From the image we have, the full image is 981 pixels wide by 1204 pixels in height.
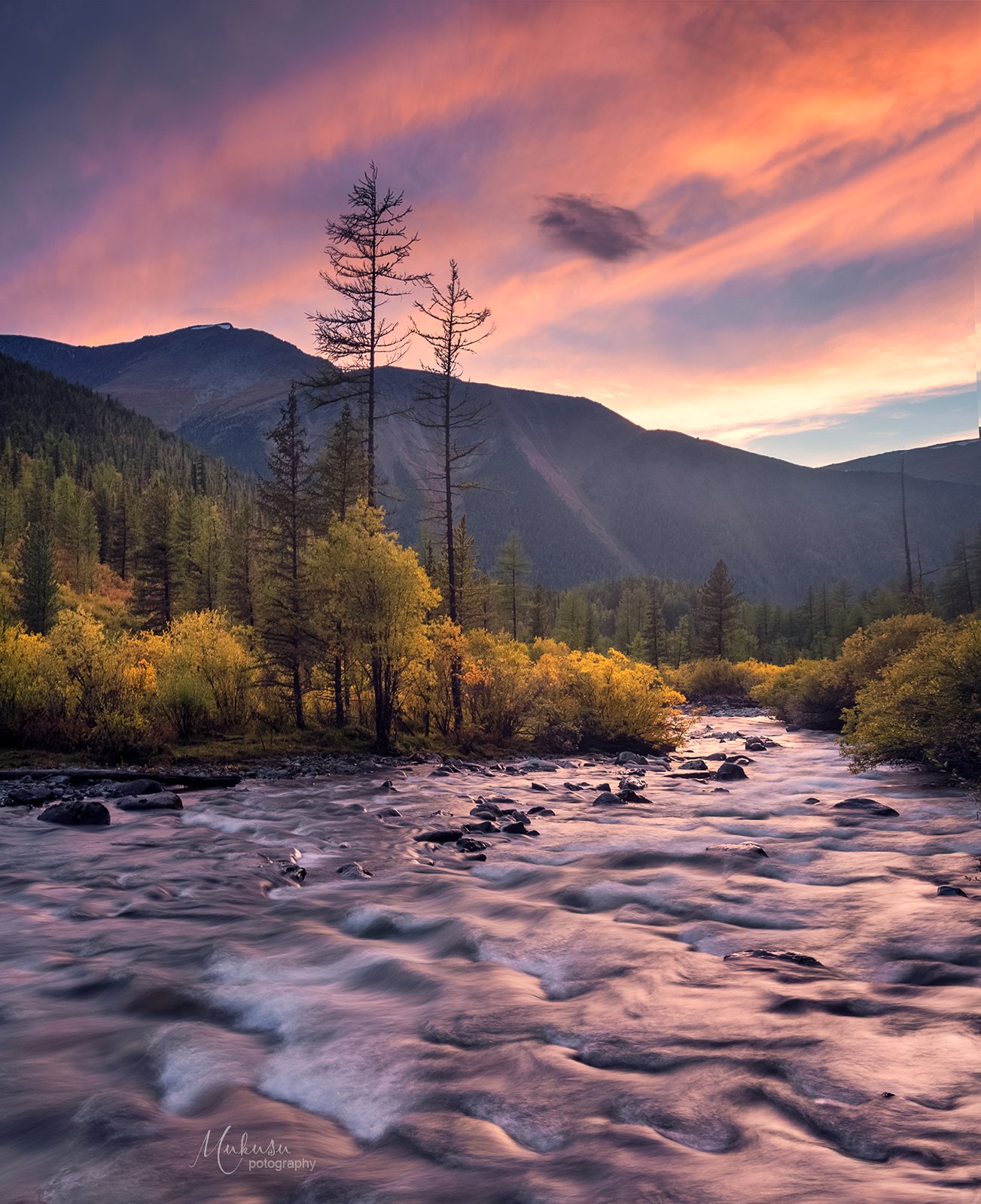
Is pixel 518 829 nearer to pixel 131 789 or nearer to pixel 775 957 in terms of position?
pixel 775 957

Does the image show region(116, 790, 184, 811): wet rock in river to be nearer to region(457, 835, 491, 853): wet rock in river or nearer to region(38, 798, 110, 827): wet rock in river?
region(38, 798, 110, 827): wet rock in river

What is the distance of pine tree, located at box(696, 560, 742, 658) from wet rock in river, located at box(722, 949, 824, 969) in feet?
248

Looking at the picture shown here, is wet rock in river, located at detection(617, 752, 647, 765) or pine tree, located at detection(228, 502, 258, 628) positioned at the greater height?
pine tree, located at detection(228, 502, 258, 628)

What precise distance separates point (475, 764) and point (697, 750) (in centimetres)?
955

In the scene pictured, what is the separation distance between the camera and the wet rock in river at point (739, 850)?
11.4 meters

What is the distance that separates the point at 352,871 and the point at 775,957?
250 inches

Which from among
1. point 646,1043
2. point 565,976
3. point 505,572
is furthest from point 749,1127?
point 505,572

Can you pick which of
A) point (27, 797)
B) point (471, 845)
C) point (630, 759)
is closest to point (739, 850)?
point (471, 845)

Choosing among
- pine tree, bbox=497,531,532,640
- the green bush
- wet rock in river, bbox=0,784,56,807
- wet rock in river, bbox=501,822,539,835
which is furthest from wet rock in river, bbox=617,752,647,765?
pine tree, bbox=497,531,532,640

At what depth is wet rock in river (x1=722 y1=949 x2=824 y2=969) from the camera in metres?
7.01
